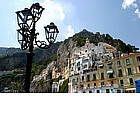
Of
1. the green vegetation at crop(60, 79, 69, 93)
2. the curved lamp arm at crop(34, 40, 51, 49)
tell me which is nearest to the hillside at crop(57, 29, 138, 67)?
the green vegetation at crop(60, 79, 69, 93)

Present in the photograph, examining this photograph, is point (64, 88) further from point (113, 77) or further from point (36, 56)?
point (36, 56)

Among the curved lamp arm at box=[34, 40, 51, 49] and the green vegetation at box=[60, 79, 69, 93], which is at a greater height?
the curved lamp arm at box=[34, 40, 51, 49]

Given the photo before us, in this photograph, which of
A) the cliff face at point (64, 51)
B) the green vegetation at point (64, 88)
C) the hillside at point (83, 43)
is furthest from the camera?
the cliff face at point (64, 51)

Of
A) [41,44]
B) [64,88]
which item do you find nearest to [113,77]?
[64,88]

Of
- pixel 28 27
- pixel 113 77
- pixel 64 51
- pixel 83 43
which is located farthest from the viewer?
pixel 64 51

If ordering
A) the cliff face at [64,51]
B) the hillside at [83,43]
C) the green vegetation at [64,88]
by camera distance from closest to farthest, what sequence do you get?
the green vegetation at [64,88] → the hillside at [83,43] → the cliff face at [64,51]

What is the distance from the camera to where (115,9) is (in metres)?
2.73

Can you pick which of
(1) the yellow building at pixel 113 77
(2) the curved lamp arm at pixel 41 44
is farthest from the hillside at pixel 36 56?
(2) the curved lamp arm at pixel 41 44

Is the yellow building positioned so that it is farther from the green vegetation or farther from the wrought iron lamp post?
the wrought iron lamp post

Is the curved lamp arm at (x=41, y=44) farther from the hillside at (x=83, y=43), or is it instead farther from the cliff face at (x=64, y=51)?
the cliff face at (x=64, y=51)
